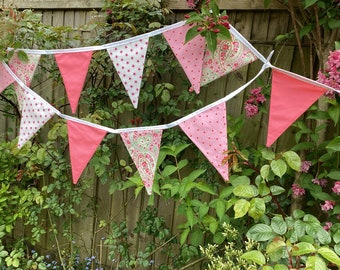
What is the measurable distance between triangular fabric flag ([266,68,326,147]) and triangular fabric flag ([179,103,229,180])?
183 mm

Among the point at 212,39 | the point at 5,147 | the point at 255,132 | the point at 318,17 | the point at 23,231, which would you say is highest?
the point at 318,17

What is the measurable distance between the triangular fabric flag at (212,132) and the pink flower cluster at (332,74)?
0.38 m

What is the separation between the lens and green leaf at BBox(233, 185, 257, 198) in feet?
4.08

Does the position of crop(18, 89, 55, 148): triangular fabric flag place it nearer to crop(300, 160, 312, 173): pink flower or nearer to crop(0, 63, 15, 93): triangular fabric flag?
crop(0, 63, 15, 93): triangular fabric flag

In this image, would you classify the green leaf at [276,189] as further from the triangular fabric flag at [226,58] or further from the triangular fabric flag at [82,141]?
the triangular fabric flag at [82,141]

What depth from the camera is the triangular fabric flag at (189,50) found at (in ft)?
4.61

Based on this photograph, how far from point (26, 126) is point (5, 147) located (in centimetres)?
79

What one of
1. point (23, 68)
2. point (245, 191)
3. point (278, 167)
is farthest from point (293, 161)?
point (23, 68)

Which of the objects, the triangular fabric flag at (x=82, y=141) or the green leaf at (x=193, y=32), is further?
the triangular fabric flag at (x=82, y=141)

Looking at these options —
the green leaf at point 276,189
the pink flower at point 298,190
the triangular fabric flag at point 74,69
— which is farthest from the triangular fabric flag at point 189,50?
the pink flower at point 298,190

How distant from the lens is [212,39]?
126 centimetres

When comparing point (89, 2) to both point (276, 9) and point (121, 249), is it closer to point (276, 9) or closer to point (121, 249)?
point (276, 9)

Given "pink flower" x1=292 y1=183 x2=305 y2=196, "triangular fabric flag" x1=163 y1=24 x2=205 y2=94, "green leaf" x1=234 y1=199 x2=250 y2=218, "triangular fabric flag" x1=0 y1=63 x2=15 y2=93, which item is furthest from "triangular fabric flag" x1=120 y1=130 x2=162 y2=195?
"triangular fabric flag" x1=0 y1=63 x2=15 y2=93

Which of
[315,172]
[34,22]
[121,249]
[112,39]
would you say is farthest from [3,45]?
[315,172]
